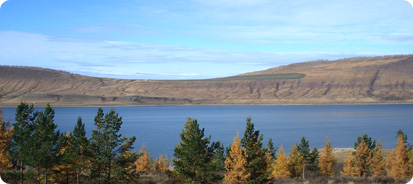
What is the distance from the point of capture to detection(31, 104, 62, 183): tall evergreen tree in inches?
797

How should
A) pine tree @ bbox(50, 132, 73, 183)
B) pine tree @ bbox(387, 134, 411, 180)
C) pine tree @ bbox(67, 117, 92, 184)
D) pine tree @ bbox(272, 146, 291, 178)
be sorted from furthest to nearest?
1. pine tree @ bbox(272, 146, 291, 178)
2. pine tree @ bbox(387, 134, 411, 180)
3. pine tree @ bbox(50, 132, 73, 183)
4. pine tree @ bbox(67, 117, 92, 184)

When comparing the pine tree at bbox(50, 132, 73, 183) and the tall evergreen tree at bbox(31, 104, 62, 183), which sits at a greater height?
the tall evergreen tree at bbox(31, 104, 62, 183)

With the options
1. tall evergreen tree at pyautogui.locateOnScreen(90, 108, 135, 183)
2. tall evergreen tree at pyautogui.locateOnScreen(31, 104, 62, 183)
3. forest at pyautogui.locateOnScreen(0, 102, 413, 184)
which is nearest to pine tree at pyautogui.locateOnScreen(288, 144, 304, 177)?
forest at pyautogui.locateOnScreen(0, 102, 413, 184)

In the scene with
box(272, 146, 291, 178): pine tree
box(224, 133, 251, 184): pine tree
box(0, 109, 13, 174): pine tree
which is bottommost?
box(272, 146, 291, 178): pine tree

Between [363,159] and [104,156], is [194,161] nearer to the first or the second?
[104,156]

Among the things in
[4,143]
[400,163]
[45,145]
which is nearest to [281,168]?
[400,163]

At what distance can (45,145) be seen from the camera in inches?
800

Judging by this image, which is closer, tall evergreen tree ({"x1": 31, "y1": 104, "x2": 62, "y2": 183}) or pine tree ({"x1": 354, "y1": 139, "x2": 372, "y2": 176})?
tall evergreen tree ({"x1": 31, "y1": 104, "x2": 62, "y2": 183})

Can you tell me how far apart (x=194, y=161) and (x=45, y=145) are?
7.72 m

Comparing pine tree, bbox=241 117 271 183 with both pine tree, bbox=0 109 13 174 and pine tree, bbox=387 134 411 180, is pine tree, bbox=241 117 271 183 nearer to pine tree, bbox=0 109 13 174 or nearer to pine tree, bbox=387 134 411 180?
pine tree, bbox=0 109 13 174

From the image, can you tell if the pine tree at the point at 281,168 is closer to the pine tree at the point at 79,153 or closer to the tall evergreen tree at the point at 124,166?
the tall evergreen tree at the point at 124,166

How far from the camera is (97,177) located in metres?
21.4

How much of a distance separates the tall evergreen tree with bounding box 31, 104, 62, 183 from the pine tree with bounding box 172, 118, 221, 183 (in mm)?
6497

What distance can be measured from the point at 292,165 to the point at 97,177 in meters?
21.4
